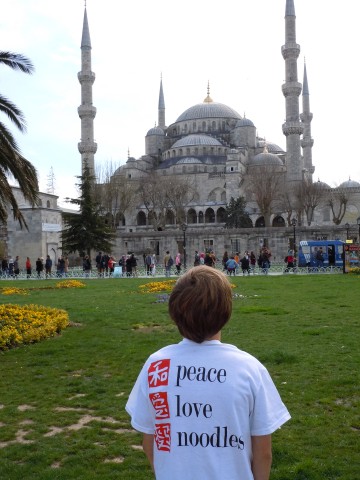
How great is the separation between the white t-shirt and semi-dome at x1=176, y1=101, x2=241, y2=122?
78.0 metres

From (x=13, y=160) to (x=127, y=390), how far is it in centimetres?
653

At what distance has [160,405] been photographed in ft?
6.90

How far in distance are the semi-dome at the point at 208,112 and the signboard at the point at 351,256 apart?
56213 millimetres

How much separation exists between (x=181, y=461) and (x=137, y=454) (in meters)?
2.58

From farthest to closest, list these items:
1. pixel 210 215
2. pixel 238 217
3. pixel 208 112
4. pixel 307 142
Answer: pixel 208 112 < pixel 307 142 < pixel 210 215 < pixel 238 217

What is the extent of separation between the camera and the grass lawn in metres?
4.21

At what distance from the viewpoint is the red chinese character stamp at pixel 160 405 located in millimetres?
2092

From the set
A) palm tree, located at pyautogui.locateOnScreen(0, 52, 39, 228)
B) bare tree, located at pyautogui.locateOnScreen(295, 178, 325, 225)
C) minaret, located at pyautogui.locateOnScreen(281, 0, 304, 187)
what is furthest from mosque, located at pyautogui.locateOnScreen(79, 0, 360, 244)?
palm tree, located at pyautogui.locateOnScreen(0, 52, 39, 228)

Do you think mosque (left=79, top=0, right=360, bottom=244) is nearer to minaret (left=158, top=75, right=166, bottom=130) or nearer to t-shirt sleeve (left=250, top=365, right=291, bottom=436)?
minaret (left=158, top=75, right=166, bottom=130)

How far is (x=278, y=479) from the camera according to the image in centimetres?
390

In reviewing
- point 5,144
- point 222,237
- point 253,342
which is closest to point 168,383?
point 253,342

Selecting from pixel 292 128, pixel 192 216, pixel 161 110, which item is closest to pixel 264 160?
pixel 192 216

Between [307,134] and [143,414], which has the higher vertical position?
[307,134]

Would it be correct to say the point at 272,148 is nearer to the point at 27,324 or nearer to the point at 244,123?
the point at 244,123
